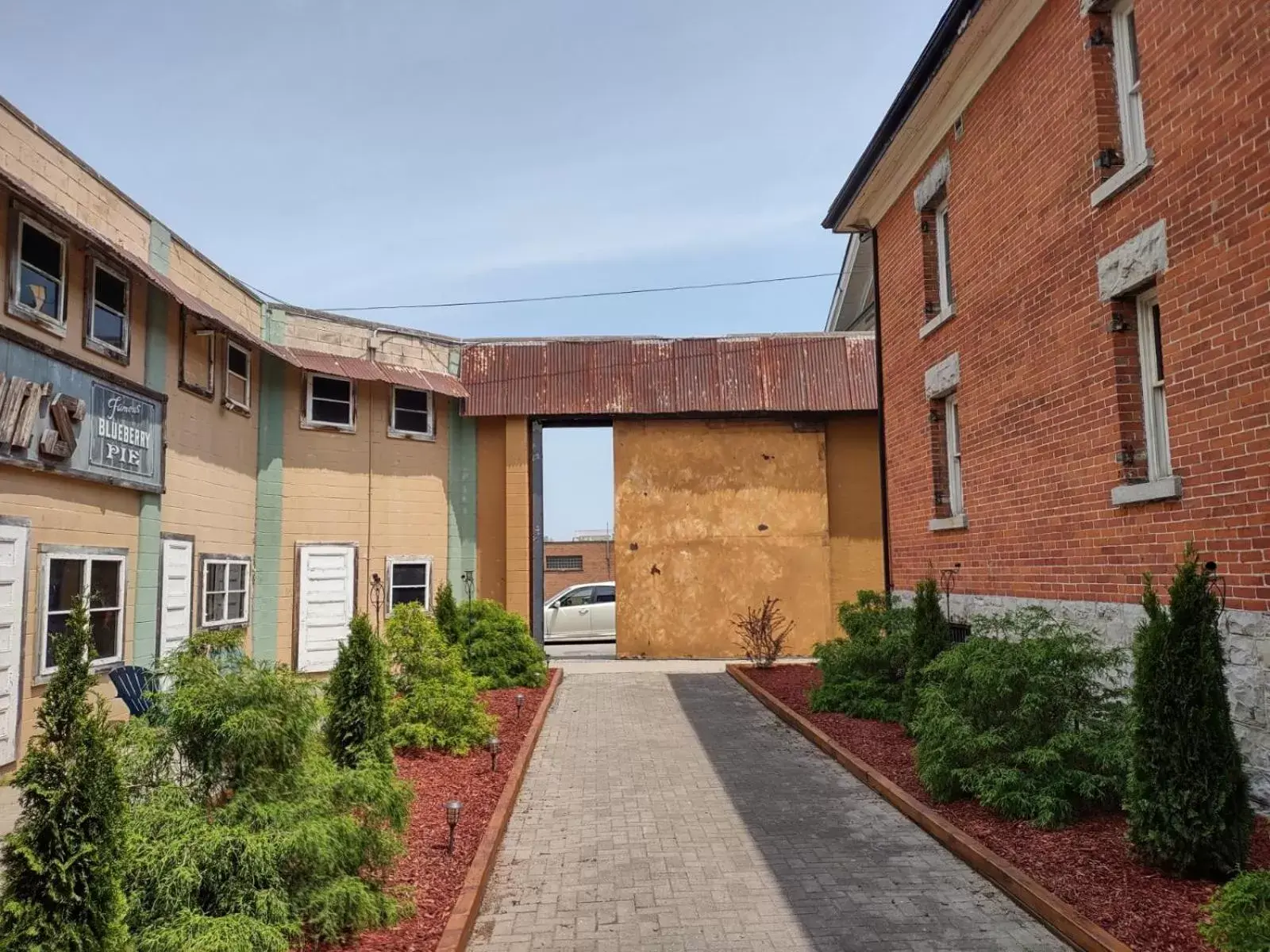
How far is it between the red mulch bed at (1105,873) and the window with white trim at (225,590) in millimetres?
9891

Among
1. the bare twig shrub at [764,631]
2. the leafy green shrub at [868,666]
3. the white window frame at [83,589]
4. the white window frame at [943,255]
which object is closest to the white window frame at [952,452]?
the white window frame at [943,255]

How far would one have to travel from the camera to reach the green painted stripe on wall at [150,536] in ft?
36.9

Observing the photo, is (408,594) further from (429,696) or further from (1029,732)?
(1029,732)

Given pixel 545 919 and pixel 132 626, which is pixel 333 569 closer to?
pixel 132 626

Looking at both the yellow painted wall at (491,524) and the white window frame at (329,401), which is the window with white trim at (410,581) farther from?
the white window frame at (329,401)

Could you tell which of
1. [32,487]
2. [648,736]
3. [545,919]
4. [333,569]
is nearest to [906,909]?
[545,919]

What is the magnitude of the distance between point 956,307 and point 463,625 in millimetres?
8346

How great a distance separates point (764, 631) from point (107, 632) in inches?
406

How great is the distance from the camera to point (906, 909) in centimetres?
527

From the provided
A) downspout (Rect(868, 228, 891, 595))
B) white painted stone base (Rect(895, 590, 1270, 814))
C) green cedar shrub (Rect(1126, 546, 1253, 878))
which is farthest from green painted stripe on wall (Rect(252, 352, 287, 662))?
white painted stone base (Rect(895, 590, 1270, 814))

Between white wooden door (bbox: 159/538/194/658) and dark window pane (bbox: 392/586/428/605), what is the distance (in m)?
4.68

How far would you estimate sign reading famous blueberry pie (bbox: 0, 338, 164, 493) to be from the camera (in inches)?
341

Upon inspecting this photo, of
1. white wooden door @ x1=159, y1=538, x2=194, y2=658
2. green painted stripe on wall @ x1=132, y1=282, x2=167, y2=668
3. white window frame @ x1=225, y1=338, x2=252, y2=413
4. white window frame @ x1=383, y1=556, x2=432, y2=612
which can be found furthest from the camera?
white window frame @ x1=383, y1=556, x2=432, y2=612

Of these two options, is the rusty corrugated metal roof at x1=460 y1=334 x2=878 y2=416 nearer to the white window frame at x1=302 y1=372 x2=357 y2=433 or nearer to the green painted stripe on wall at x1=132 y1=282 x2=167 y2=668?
the white window frame at x1=302 y1=372 x2=357 y2=433
